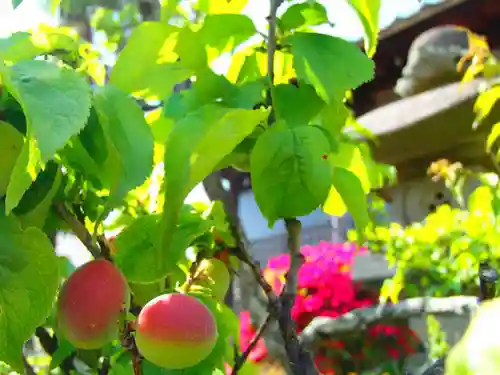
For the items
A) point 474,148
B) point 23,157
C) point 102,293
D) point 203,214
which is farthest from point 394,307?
point 474,148

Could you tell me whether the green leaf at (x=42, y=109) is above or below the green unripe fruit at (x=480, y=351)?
below

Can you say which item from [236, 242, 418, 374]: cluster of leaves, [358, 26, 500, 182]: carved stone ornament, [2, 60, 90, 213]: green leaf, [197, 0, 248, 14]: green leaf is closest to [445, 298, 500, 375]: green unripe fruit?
[2, 60, 90, 213]: green leaf

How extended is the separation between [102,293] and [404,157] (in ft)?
7.46

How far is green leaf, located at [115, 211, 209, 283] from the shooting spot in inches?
20.5

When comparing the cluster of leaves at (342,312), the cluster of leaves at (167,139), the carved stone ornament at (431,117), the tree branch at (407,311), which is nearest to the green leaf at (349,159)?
the cluster of leaves at (167,139)

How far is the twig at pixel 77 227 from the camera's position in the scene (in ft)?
1.72

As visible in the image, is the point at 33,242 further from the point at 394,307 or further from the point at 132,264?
the point at 394,307

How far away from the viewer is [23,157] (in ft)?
1.27

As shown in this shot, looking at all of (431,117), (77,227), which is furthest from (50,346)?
(431,117)

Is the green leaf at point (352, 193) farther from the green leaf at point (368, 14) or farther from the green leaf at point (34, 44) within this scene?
the green leaf at point (34, 44)

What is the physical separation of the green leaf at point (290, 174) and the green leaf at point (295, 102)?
0.10ft

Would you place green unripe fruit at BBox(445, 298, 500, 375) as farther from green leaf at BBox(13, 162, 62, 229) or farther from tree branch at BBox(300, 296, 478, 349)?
tree branch at BBox(300, 296, 478, 349)

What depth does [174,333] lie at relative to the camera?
0.50 metres

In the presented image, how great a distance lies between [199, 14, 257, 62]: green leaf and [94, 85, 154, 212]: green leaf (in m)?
0.10
